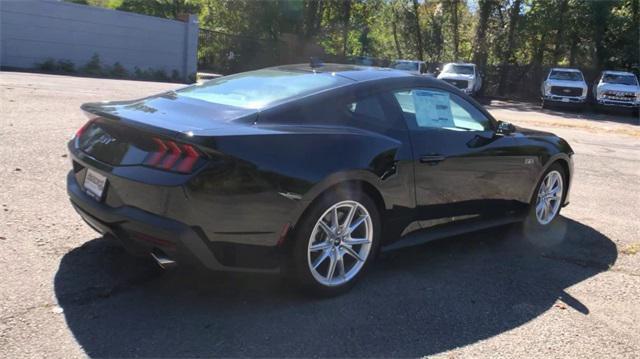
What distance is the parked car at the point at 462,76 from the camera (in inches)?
1148

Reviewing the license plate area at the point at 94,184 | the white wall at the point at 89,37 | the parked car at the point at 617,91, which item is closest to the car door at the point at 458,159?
the license plate area at the point at 94,184

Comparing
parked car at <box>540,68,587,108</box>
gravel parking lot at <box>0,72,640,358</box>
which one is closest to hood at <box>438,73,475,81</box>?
parked car at <box>540,68,587,108</box>

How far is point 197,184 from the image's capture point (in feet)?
10.9

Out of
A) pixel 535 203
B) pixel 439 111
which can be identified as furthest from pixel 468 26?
pixel 439 111

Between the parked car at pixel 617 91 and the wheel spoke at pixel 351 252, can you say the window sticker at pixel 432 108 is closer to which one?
the wheel spoke at pixel 351 252

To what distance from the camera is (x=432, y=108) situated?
4.75 metres

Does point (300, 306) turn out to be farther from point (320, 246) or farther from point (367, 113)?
point (367, 113)

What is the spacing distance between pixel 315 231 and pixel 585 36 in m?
35.5

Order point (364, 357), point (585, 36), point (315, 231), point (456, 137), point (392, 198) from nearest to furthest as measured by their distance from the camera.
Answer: point (364, 357) → point (315, 231) → point (392, 198) → point (456, 137) → point (585, 36)

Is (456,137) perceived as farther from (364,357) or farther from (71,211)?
(71,211)

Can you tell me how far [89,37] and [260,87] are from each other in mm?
21846

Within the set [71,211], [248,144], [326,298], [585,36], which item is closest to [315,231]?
[326,298]

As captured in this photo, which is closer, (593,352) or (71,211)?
(593,352)

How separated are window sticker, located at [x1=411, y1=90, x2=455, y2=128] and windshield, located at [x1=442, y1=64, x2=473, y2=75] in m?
26.2
